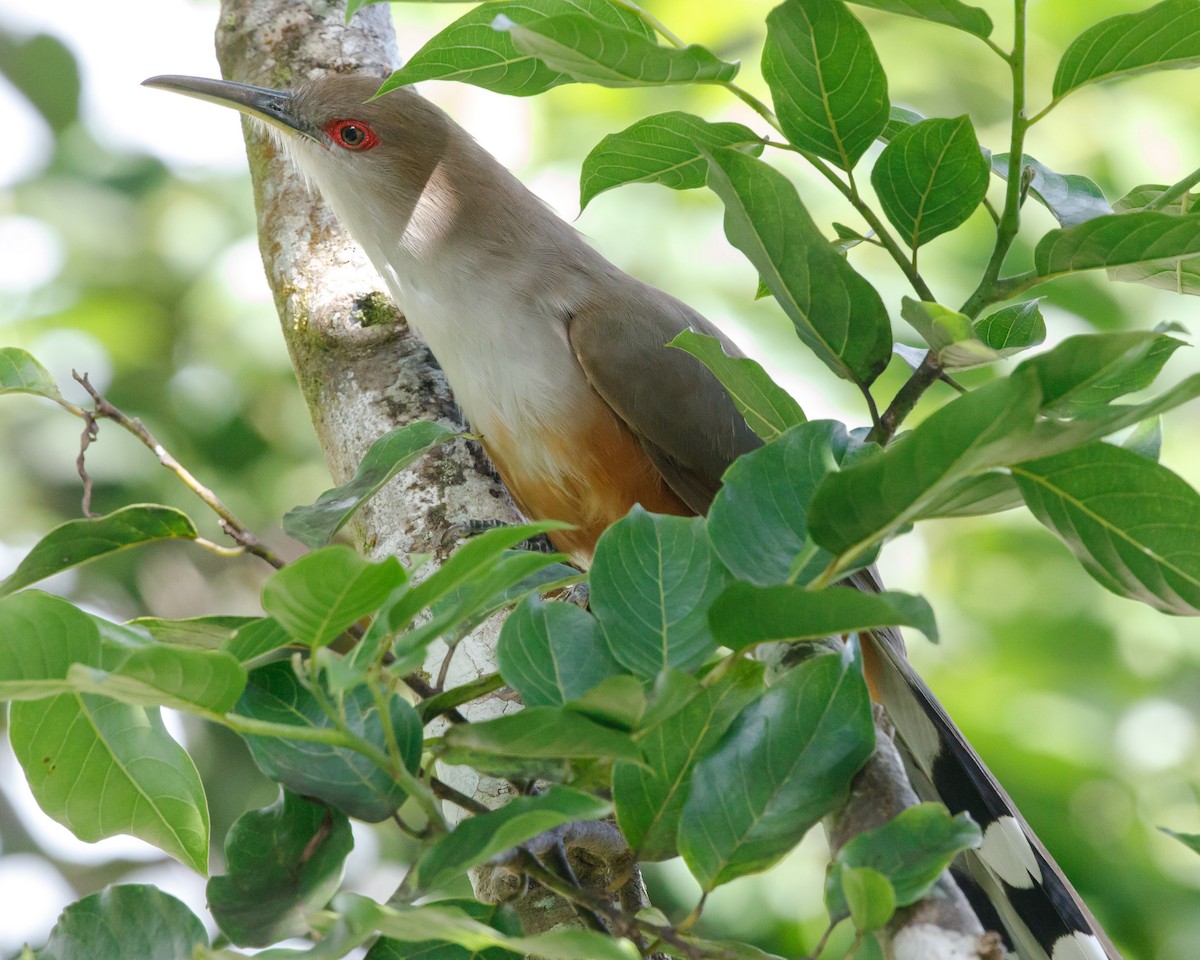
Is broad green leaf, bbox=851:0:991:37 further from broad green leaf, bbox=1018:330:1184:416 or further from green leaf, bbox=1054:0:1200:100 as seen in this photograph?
broad green leaf, bbox=1018:330:1184:416

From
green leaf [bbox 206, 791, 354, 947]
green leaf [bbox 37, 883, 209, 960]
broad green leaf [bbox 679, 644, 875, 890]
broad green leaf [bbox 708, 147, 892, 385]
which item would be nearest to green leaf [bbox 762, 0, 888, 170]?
broad green leaf [bbox 708, 147, 892, 385]

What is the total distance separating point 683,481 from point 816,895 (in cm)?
151

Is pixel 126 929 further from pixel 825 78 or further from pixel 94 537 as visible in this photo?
pixel 825 78

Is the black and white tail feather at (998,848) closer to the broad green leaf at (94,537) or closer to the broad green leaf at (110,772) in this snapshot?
the broad green leaf at (110,772)

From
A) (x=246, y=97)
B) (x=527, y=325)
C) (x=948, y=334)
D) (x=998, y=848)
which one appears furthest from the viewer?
(x=246, y=97)

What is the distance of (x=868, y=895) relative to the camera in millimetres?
849

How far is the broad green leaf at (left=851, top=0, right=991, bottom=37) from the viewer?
1.09m

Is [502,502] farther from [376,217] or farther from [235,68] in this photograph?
[235,68]

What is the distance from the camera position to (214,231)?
4.20m

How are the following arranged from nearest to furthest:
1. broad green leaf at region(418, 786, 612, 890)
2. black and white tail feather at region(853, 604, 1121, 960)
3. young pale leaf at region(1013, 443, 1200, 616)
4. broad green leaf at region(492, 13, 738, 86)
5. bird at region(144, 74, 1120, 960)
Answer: broad green leaf at region(418, 786, 612, 890)
young pale leaf at region(1013, 443, 1200, 616)
broad green leaf at region(492, 13, 738, 86)
black and white tail feather at region(853, 604, 1121, 960)
bird at region(144, 74, 1120, 960)

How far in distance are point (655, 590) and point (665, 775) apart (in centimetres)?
16

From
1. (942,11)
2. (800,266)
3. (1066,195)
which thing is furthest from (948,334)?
(1066,195)

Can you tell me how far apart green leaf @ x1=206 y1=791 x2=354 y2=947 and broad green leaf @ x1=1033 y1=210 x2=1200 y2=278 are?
0.84 meters

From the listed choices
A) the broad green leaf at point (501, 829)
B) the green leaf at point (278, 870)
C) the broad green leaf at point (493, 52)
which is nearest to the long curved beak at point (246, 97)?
the broad green leaf at point (493, 52)
